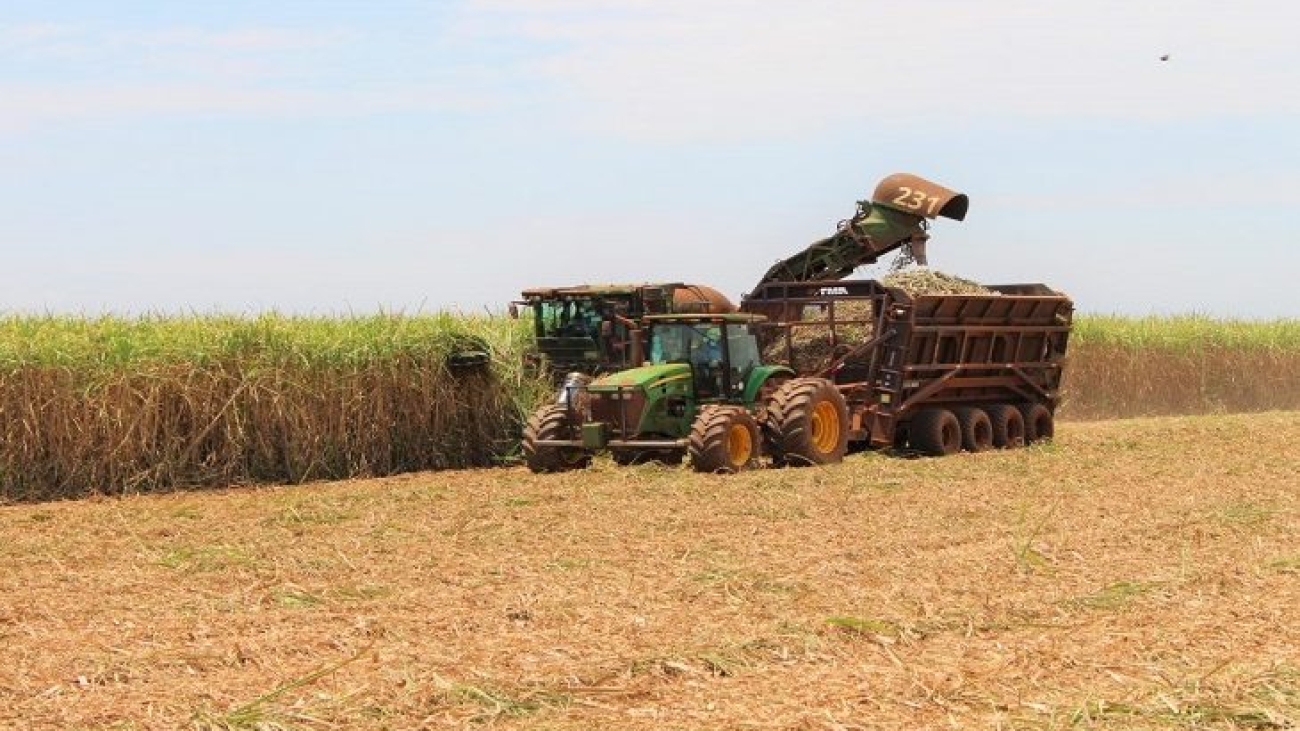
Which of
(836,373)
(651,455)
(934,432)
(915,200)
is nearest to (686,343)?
(651,455)

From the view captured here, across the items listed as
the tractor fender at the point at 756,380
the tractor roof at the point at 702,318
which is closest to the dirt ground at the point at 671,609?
the tractor fender at the point at 756,380

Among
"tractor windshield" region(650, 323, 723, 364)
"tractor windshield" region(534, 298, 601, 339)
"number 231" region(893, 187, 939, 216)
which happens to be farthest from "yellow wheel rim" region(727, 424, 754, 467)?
"number 231" region(893, 187, 939, 216)

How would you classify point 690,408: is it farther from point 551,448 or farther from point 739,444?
point 551,448

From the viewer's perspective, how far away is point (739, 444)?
16297mm

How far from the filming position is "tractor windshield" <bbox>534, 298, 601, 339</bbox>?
19859 mm

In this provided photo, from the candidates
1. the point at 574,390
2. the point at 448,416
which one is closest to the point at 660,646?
the point at 574,390

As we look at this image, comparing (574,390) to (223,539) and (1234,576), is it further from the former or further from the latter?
(1234,576)

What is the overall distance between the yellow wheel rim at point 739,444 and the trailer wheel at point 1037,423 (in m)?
5.92

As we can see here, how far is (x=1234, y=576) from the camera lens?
966cm

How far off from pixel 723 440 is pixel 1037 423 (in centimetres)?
715

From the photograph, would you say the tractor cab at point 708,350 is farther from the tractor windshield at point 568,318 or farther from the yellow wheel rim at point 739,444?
the tractor windshield at point 568,318

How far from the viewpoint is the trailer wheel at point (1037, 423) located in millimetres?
21047

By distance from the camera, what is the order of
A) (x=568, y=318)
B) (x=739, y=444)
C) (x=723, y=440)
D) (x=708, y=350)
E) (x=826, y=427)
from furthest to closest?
(x=568, y=318) < (x=826, y=427) < (x=708, y=350) < (x=739, y=444) < (x=723, y=440)

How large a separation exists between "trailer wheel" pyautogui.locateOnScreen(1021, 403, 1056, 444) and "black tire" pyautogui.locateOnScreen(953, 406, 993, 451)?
1.08 metres
